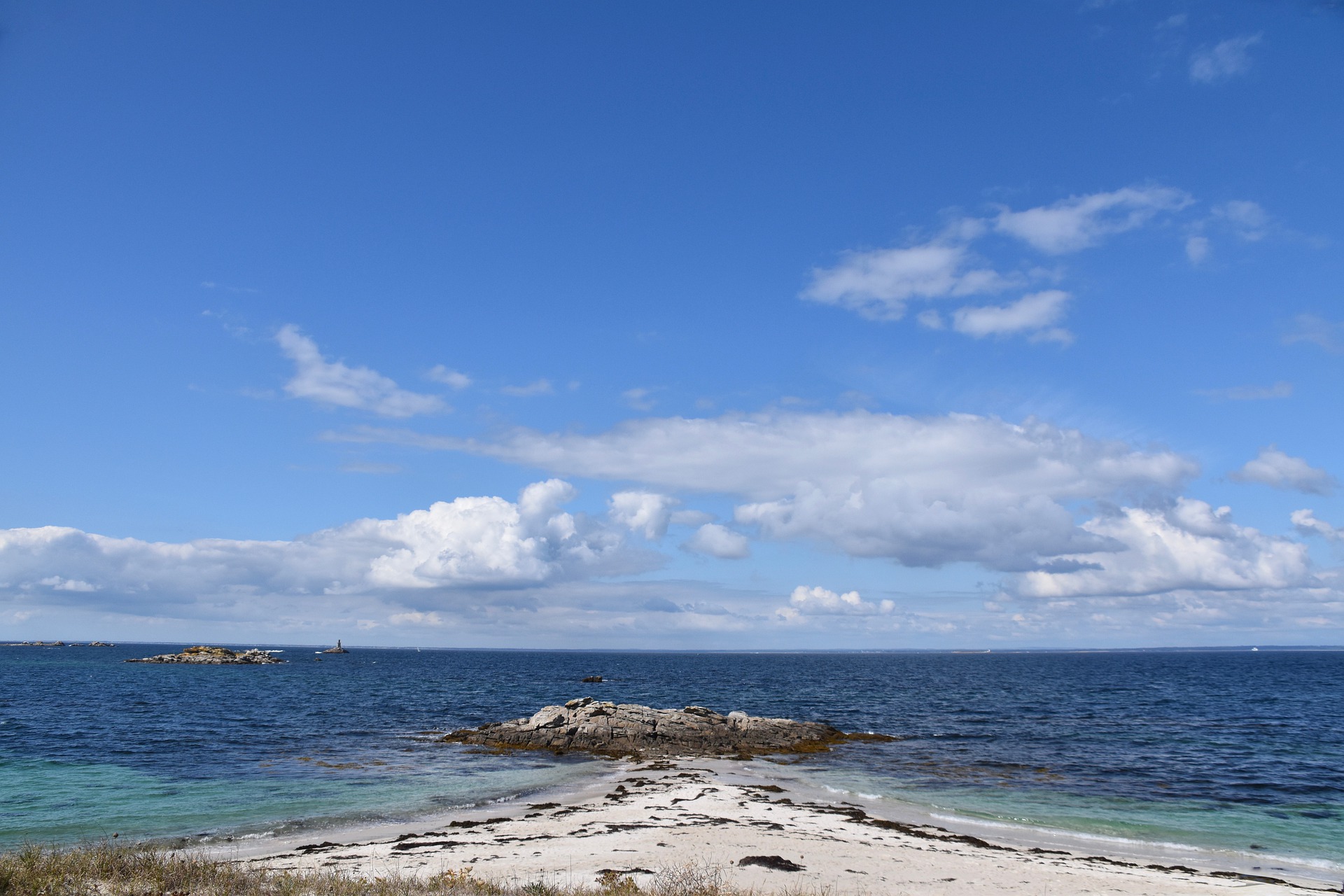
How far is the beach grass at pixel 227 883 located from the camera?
13312mm

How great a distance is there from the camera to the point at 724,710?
2559 inches

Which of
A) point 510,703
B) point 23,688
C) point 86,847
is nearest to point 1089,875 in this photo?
point 86,847

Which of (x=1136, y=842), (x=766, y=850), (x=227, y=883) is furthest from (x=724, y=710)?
(x=227, y=883)

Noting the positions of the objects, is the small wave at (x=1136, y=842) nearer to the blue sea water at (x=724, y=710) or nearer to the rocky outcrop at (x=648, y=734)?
the blue sea water at (x=724, y=710)

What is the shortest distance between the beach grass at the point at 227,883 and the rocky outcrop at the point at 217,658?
492 feet

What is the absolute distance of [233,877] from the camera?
14.4m

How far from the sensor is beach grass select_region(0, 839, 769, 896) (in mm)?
13312

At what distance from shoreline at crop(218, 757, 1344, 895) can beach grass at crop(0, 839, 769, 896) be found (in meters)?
1.45

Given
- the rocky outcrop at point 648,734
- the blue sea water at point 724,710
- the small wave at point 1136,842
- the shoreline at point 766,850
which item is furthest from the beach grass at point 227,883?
the rocky outcrop at point 648,734

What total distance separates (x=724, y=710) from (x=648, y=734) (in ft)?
77.3

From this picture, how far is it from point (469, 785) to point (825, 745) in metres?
21.3

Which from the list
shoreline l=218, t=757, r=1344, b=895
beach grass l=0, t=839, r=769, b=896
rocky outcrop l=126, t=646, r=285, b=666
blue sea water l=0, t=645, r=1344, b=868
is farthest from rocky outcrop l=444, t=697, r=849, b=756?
rocky outcrop l=126, t=646, r=285, b=666

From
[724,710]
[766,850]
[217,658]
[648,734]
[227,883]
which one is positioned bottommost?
[217,658]

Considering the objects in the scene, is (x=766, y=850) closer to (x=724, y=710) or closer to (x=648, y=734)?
(x=648, y=734)
